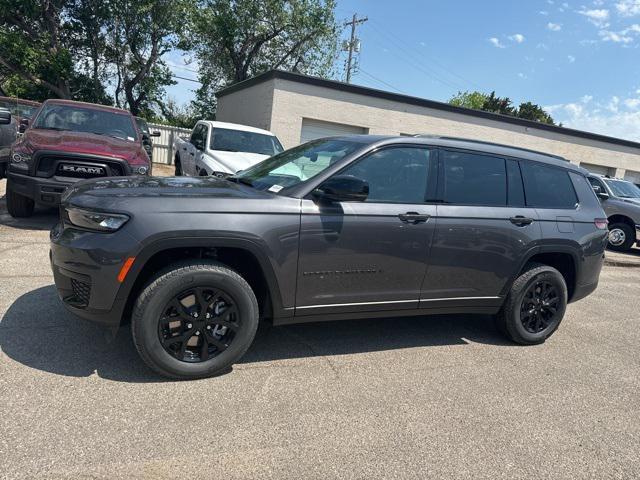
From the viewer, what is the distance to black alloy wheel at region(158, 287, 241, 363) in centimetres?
315

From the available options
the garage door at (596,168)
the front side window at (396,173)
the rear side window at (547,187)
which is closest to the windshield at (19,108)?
the front side window at (396,173)

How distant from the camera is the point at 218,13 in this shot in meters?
26.9

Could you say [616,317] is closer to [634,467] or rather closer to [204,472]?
[634,467]

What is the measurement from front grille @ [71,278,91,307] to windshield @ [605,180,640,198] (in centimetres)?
1338

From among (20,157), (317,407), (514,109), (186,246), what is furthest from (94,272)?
(514,109)

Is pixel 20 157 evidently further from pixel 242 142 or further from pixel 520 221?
pixel 520 221

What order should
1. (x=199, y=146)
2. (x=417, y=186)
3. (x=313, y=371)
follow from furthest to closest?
(x=199, y=146) < (x=417, y=186) < (x=313, y=371)

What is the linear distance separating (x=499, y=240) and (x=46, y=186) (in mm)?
5619

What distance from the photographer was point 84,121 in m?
7.72

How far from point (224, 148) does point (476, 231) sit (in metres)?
6.19

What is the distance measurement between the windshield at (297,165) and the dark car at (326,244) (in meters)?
0.02

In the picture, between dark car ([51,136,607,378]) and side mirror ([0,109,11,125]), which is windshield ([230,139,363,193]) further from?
side mirror ([0,109,11,125])

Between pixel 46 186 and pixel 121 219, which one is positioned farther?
pixel 46 186

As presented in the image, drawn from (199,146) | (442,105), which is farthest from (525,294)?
(442,105)
